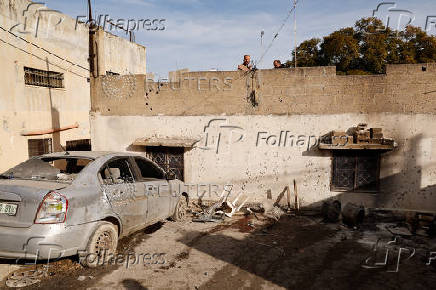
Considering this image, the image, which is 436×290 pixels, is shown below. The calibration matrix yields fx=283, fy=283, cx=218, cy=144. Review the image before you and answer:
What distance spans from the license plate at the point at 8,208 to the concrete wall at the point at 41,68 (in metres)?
7.98

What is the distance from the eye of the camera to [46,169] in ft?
14.7

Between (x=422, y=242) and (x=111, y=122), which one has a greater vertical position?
(x=111, y=122)

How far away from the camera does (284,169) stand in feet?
25.3

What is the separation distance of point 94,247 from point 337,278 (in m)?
3.49

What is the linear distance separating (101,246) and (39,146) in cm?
945

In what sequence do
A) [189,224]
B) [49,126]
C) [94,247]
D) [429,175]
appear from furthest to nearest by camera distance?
[49,126]
[429,175]
[189,224]
[94,247]

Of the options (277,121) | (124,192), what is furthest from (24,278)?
(277,121)

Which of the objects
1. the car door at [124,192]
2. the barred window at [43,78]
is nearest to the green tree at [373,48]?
the barred window at [43,78]

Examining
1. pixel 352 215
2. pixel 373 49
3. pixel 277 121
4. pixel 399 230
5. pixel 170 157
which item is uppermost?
pixel 373 49

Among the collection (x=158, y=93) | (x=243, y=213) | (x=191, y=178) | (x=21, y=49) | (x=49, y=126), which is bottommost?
(x=243, y=213)

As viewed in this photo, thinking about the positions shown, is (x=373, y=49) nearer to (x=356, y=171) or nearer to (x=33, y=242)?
A: (x=356, y=171)

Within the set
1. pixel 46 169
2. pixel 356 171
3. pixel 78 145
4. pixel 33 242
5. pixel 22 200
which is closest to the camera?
pixel 33 242

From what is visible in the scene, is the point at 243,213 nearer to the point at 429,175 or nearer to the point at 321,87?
the point at 321,87

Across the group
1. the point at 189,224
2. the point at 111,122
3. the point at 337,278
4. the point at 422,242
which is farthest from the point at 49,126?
the point at 422,242
